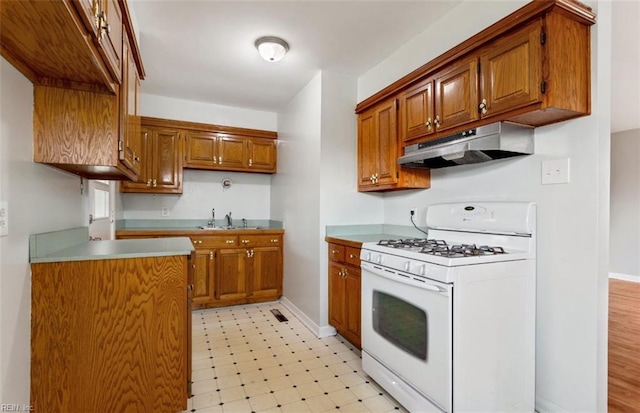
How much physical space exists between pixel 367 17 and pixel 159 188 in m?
2.89

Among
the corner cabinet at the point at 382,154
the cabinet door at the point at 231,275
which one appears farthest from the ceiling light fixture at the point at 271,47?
the cabinet door at the point at 231,275

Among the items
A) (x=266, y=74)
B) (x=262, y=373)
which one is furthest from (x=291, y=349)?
(x=266, y=74)

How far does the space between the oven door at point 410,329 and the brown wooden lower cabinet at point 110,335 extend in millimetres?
1154

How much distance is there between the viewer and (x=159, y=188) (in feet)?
12.1

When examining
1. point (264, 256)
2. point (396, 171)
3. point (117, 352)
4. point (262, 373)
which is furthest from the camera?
point (264, 256)

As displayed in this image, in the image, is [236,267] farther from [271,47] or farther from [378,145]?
[271,47]

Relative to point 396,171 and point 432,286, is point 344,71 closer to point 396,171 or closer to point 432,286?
point 396,171

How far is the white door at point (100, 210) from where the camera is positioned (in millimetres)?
2430

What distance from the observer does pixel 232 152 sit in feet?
13.2

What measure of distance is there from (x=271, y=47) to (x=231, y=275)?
249 centimetres

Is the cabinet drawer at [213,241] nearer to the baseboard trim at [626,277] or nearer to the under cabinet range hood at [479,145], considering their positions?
the under cabinet range hood at [479,145]

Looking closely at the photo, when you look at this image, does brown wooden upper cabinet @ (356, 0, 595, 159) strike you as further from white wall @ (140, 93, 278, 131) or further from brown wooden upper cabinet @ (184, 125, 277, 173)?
white wall @ (140, 93, 278, 131)

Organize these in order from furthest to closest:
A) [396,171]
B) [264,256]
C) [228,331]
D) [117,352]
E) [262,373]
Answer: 1. [264,256]
2. [228,331]
3. [396,171]
4. [262,373]
5. [117,352]

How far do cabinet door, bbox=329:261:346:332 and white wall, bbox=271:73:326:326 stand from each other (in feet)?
0.47
